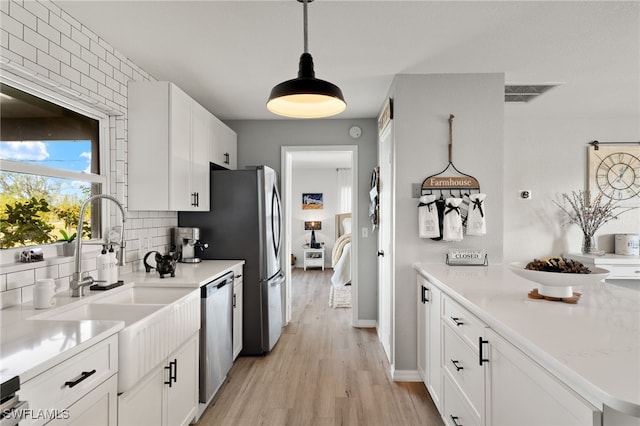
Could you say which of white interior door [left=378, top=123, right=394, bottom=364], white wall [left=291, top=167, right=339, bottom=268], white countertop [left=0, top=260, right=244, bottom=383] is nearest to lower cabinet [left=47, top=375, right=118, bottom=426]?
white countertop [left=0, top=260, right=244, bottom=383]

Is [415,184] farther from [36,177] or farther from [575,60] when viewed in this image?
[36,177]

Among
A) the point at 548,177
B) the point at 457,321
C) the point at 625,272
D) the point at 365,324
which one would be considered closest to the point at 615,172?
the point at 548,177

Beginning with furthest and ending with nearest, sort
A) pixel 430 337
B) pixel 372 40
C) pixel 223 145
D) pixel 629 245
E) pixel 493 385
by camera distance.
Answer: pixel 629 245 → pixel 223 145 → pixel 430 337 → pixel 372 40 → pixel 493 385

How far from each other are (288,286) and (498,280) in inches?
102

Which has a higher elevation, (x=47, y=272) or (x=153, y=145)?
(x=153, y=145)

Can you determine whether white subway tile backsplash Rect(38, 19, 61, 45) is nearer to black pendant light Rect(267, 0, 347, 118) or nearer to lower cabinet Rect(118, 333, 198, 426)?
black pendant light Rect(267, 0, 347, 118)

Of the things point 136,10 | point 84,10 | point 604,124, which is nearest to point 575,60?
point 604,124

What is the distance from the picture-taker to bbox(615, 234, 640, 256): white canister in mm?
3980

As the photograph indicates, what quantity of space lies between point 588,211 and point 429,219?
2.65m

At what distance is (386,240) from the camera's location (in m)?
3.29

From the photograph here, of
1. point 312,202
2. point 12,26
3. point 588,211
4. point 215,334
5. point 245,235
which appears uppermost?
point 12,26

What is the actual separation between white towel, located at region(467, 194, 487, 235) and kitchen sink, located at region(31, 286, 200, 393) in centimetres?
202

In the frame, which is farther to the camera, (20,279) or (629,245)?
(629,245)

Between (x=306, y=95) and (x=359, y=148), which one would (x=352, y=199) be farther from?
(x=306, y=95)
